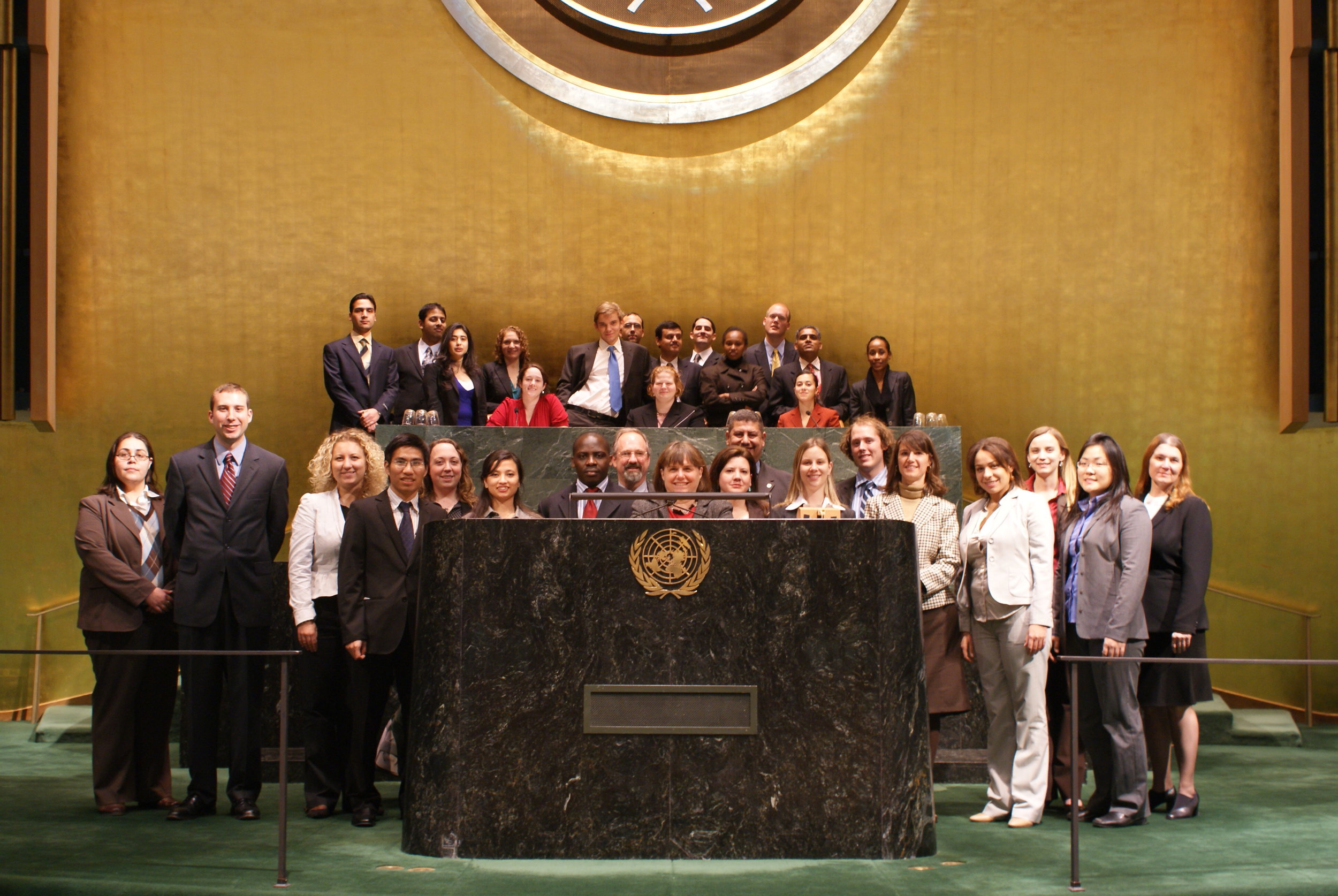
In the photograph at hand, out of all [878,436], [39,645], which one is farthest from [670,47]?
[39,645]

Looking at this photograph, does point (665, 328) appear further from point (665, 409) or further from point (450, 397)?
point (450, 397)

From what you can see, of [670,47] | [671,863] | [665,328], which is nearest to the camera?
[671,863]

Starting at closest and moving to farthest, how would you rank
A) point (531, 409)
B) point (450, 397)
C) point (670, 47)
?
point (531, 409), point (450, 397), point (670, 47)

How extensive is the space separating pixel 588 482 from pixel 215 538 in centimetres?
140

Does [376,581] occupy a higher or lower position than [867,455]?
lower

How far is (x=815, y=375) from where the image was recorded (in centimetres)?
779

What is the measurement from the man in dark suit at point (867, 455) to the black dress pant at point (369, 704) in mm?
1682

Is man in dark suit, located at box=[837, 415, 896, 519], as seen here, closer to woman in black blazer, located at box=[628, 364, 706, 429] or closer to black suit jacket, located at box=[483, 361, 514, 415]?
woman in black blazer, located at box=[628, 364, 706, 429]

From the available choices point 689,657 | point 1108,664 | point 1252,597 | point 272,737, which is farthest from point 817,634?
point 1252,597

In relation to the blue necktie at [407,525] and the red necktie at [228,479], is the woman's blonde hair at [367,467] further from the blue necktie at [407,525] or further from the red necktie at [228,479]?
the red necktie at [228,479]

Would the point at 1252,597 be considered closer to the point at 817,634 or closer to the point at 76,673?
the point at 817,634

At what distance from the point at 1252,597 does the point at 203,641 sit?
6.54 m

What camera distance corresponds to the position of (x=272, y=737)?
5398 millimetres

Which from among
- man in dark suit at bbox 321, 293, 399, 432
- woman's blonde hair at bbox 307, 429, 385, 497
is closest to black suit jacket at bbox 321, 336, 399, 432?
man in dark suit at bbox 321, 293, 399, 432
